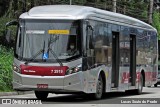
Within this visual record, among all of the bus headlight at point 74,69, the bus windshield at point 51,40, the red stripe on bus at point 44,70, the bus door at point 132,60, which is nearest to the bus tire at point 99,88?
the bus headlight at point 74,69

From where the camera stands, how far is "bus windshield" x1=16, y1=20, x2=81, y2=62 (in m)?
16.1

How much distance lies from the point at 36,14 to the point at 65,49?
1.69m

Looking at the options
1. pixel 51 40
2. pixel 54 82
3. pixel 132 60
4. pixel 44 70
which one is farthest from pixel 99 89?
pixel 132 60

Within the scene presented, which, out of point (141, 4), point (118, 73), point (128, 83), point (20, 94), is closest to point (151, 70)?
point (128, 83)

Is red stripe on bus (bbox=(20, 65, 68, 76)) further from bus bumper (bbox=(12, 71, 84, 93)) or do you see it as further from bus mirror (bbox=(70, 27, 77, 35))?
bus mirror (bbox=(70, 27, 77, 35))

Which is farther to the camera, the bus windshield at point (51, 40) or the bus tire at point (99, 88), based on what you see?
the bus tire at point (99, 88)

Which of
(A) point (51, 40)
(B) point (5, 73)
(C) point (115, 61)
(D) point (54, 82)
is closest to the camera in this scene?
(D) point (54, 82)

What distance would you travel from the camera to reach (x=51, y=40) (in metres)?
16.2

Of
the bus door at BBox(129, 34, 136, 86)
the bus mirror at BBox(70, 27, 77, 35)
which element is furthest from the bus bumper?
the bus door at BBox(129, 34, 136, 86)

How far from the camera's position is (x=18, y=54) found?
54.0ft

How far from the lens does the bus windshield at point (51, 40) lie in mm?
16141

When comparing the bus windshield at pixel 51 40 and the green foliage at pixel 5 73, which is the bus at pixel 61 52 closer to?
the bus windshield at pixel 51 40

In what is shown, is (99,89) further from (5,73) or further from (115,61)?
(5,73)

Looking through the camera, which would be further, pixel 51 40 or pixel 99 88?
pixel 99 88
